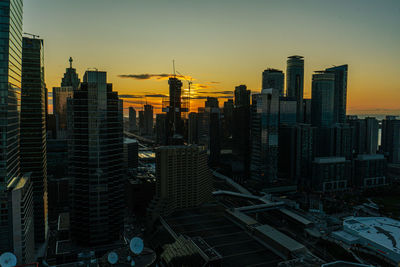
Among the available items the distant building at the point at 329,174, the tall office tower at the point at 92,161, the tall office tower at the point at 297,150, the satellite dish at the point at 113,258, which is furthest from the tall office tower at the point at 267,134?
the satellite dish at the point at 113,258

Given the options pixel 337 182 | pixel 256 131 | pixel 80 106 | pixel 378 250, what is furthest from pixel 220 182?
pixel 80 106

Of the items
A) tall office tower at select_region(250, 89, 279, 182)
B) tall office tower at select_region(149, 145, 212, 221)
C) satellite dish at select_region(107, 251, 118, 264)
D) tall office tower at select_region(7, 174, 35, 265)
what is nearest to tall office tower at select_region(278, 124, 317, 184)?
tall office tower at select_region(250, 89, 279, 182)

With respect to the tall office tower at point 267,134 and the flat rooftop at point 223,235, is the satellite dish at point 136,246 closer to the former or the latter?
the flat rooftop at point 223,235

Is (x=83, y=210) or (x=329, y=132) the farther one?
(x=329, y=132)

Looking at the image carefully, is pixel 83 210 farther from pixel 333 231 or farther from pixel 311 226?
pixel 333 231

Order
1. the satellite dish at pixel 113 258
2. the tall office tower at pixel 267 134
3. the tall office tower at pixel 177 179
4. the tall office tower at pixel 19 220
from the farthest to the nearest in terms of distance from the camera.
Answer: the tall office tower at pixel 267 134 < the tall office tower at pixel 177 179 < the satellite dish at pixel 113 258 < the tall office tower at pixel 19 220
